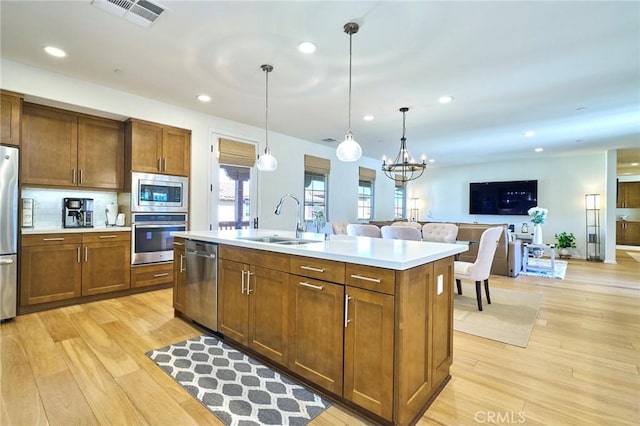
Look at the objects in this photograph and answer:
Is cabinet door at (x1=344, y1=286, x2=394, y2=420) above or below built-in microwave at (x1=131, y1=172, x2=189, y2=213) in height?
below

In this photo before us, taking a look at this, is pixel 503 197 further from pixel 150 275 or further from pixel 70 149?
pixel 70 149

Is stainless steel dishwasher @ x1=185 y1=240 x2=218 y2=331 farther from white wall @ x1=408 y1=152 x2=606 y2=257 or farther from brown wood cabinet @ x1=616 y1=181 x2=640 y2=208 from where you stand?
brown wood cabinet @ x1=616 y1=181 x2=640 y2=208

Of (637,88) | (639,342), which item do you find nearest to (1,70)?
(639,342)

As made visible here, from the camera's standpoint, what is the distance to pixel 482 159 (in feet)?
28.1

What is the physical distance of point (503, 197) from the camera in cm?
870

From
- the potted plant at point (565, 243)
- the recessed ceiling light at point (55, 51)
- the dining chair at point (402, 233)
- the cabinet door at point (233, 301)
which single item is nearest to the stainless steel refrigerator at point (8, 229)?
the recessed ceiling light at point (55, 51)

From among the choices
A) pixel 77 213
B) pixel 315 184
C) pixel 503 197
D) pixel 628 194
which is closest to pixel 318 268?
pixel 77 213

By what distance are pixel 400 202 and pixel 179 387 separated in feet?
29.9

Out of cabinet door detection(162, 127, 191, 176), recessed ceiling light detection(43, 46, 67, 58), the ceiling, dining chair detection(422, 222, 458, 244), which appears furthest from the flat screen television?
recessed ceiling light detection(43, 46, 67, 58)

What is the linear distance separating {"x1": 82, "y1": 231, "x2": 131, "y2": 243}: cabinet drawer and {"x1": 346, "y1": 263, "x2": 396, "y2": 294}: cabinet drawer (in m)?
3.43

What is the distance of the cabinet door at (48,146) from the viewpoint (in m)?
3.41

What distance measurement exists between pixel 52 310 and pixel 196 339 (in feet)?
6.58

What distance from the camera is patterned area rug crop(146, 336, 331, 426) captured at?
5.55 ft

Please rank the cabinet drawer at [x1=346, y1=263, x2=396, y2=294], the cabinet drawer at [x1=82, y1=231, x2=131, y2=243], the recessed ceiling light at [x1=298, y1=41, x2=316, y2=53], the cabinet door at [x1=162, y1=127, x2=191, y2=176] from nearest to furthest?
the cabinet drawer at [x1=346, y1=263, x2=396, y2=294] → the recessed ceiling light at [x1=298, y1=41, x2=316, y2=53] → the cabinet drawer at [x1=82, y1=231, x2=131, y2=243] → the cabinet door at [x1=162, y1=127, x2=191, y2=176]
